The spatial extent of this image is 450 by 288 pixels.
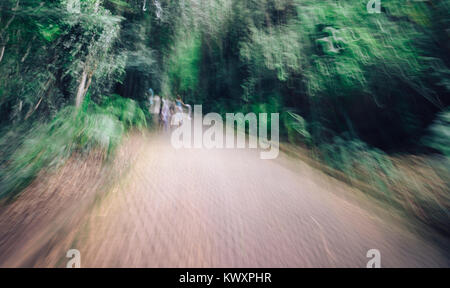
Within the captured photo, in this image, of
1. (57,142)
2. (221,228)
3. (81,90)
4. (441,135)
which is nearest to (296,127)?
(441,135)

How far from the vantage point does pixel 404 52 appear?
20.9 feet

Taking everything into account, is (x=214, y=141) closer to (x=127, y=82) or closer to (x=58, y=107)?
(x=127, y=82)

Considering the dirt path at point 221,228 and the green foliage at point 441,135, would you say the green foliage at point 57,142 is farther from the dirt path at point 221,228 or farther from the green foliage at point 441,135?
the green foliage at point 441,135

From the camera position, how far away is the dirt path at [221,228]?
118 inches

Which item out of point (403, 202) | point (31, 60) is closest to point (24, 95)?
point (31, 60)

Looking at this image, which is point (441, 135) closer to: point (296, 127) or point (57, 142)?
point (296, 127)

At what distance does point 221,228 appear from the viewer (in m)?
3.72

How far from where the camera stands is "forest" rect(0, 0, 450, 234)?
4094 mm

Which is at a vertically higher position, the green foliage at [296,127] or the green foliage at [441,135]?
the green foliage at [296,127]

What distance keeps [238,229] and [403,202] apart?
3.56 meters

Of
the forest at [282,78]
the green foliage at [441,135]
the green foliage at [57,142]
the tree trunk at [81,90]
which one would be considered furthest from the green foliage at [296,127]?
the tree trunk at [81,90]

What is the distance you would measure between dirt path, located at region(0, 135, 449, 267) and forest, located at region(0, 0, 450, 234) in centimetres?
92

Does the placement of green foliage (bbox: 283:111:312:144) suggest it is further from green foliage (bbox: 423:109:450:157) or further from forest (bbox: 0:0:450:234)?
green foliage (bbox: 423:109:450:157)

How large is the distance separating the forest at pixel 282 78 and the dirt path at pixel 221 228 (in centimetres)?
92
